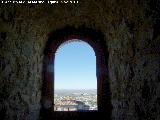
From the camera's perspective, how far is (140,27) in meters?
3.30

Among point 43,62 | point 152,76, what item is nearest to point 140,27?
point 152,76

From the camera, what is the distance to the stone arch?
6.83 m

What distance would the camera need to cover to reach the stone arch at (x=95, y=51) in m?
6.83

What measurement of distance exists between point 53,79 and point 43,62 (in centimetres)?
51

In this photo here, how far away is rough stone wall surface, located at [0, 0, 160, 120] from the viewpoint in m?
3.02

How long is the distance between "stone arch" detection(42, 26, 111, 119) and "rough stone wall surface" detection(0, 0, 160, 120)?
0.57 feet

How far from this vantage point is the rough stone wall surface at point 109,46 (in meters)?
3.02

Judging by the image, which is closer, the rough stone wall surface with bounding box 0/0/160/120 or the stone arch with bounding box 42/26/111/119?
the rough stone wall surface with bounding box 0/0/160/120

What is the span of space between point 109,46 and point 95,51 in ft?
2.41

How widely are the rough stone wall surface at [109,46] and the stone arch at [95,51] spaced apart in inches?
6.8

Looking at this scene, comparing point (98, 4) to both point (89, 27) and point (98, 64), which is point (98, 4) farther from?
point (98, 64)

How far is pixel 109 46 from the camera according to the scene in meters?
6.44

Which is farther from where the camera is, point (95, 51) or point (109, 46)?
point (95, 51)

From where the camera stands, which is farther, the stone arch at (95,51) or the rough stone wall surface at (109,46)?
the stone arch at (95,51)
